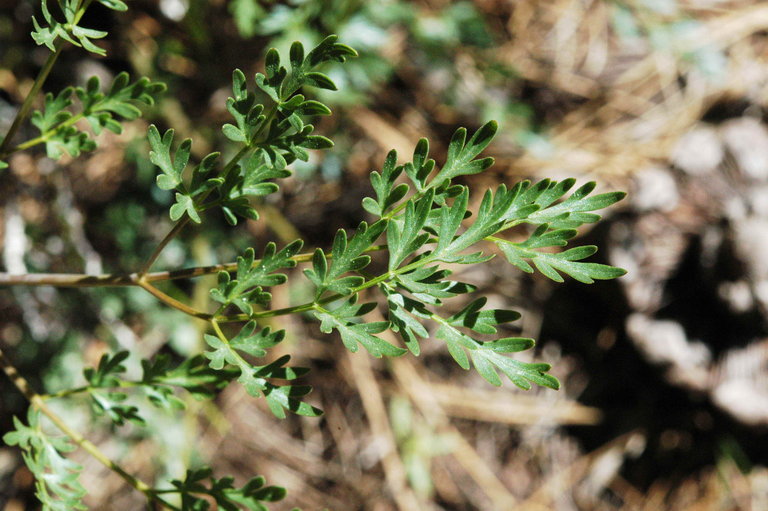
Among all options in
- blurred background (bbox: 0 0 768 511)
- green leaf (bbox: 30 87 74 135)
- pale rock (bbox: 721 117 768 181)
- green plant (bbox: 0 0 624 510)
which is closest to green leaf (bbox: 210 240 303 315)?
green plant (bbox: 0 0 624 510)

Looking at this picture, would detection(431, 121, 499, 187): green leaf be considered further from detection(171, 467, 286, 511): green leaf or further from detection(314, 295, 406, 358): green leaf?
detection(171, 467, 286, 511): green leaf

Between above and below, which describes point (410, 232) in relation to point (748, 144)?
above

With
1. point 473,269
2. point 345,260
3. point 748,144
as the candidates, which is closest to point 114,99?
point 345,260

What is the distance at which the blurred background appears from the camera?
66.1 inches

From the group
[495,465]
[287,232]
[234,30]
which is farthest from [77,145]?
[495,465]

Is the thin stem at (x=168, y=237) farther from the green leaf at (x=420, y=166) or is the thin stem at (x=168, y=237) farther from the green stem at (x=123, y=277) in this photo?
the green leaf at (x=420, y=166)

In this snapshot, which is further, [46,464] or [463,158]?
[46,464]

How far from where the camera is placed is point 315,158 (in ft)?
6.05

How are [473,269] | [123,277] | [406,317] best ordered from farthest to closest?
[473,269] < [123,277] < [406,317]

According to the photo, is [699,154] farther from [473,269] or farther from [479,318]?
[479,318]

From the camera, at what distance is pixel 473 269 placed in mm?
1962

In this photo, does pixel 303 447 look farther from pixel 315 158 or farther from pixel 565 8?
pixel 565 8

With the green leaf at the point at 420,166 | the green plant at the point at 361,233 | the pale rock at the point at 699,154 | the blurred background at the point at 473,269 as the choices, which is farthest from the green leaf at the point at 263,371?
the pale rock at the point at 699,154

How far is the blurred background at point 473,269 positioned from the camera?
1.68 meters
